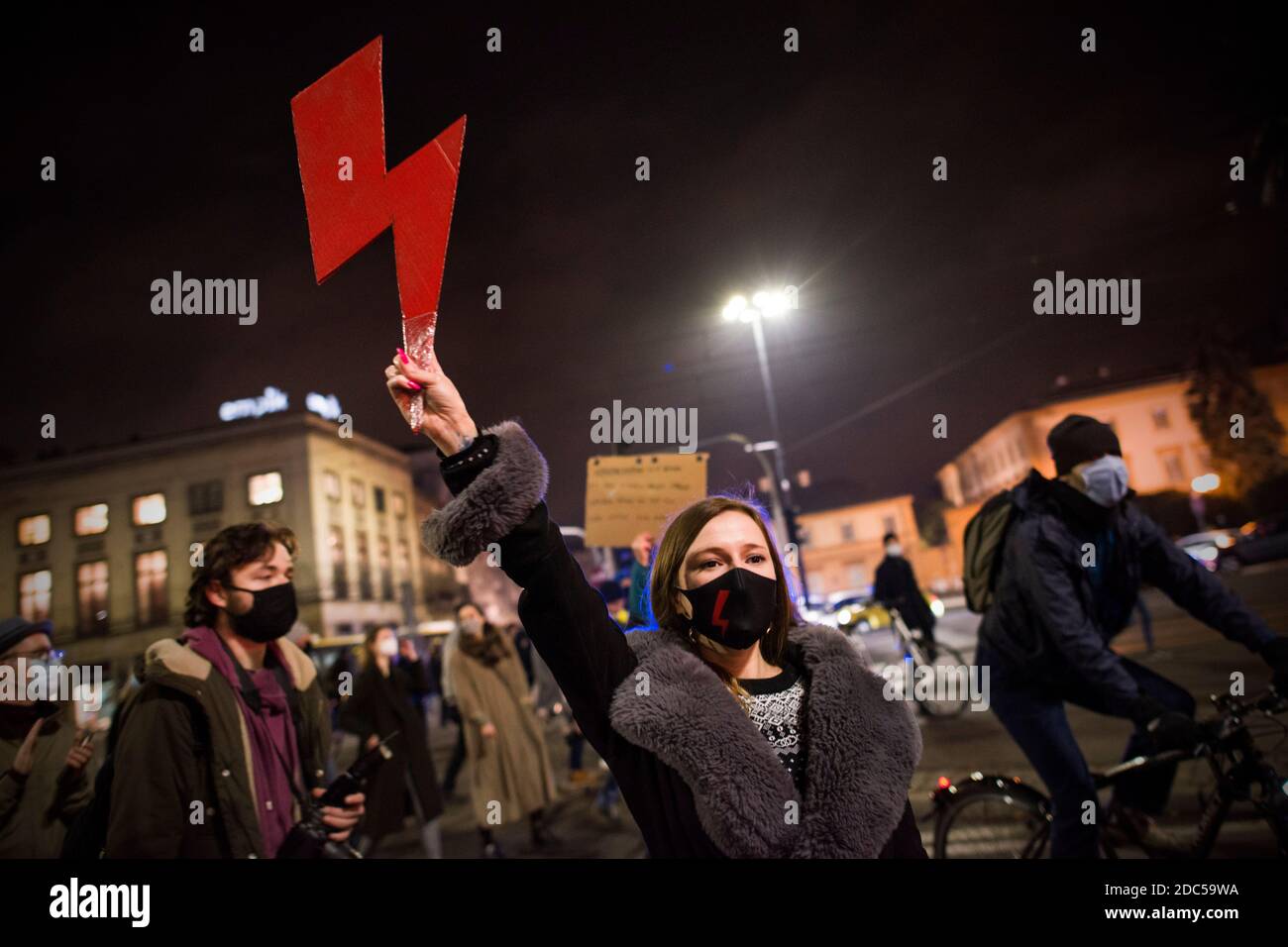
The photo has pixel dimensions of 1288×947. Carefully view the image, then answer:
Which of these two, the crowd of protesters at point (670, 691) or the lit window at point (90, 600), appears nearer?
the crowd of protesters at point (670, 691)

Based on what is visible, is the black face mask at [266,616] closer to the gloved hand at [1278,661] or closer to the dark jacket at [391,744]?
the dark jacket at [391,744]

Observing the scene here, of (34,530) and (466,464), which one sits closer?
(466,464)

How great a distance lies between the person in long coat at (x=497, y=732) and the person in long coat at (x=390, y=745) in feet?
1.54

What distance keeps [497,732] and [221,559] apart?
374 cm

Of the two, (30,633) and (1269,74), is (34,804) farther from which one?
(1269,74)

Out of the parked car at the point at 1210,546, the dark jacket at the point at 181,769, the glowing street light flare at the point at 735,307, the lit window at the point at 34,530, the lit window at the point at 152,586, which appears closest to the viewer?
the dark jacket at the point at 181,769

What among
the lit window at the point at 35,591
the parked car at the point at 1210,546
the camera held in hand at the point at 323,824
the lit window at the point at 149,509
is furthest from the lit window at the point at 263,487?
the parked car at the point at 1210,546

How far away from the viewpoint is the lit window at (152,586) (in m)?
11.4

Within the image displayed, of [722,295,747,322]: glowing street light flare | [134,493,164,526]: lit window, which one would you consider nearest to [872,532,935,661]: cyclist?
[722,295,747,322]: glowing street light flare

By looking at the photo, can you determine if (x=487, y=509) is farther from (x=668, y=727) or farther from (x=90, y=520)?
(x=90, y=520)

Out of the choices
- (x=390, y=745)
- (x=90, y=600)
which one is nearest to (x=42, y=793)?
(x=390, y=745)

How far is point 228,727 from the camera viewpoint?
2.41 meters

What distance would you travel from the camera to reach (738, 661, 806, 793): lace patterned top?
168 cm
